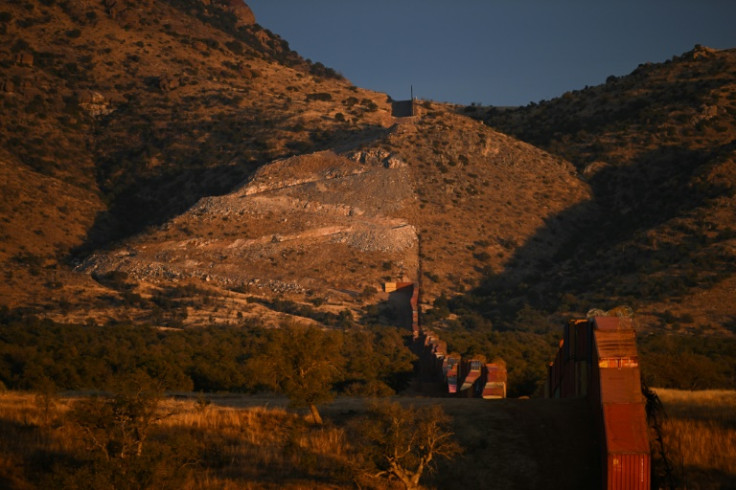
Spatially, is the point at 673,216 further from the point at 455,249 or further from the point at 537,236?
the point at 455,249

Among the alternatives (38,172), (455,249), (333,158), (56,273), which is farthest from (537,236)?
(38,172)

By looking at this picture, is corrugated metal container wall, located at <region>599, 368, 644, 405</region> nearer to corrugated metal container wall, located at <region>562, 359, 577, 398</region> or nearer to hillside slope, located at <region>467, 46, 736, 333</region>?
corrugated metal container wall, located at <region>562, 359, 577, 398</region>

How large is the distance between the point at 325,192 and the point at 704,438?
6346 cm

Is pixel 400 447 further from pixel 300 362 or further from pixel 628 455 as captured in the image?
pixel 300 362

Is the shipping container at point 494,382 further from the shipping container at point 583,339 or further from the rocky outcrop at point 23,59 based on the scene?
the rocky outcrop at point 23,59

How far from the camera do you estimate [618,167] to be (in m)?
89.3

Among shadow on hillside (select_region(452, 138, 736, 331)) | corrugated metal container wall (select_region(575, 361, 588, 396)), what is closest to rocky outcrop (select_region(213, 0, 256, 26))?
shadow on hillside (select_region(452, 138, 736, 331))

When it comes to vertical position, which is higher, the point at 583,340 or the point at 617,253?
the point at 617,253

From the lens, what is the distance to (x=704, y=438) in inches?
760

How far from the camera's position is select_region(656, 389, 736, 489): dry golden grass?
18047 millimetres

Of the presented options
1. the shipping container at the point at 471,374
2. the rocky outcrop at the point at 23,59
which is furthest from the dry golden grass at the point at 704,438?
the rocky outcrop at the point at 23,59

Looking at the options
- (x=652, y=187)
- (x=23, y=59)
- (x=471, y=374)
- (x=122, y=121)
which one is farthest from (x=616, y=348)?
(x=23, y=59)

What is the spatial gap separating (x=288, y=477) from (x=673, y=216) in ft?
197

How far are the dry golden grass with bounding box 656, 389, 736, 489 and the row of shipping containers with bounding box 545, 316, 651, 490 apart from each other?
1333mm
